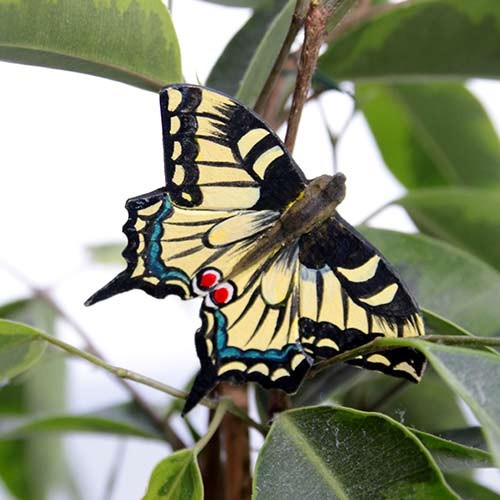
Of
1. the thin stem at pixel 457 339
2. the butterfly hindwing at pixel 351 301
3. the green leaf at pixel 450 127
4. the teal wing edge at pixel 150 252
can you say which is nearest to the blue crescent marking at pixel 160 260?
the teal wing edge at pixel 150 252

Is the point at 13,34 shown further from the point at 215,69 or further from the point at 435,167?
the point at 435,167

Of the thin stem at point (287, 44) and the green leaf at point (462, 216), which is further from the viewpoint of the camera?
the green leaf at point (462, 216)

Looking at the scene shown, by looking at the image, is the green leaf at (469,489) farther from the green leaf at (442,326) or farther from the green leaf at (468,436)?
the green leaf at (442,326)

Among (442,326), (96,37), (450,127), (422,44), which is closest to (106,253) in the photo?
(450,127)

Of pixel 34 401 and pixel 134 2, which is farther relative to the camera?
pixel 34 401

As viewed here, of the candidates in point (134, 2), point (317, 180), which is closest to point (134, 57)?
point (134, 2)

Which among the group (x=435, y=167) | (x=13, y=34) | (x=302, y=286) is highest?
(x=435, y=167)

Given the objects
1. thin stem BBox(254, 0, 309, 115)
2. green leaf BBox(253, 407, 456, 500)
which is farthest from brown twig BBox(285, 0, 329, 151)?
green leaf BBox(253, 407, 456, 500)
